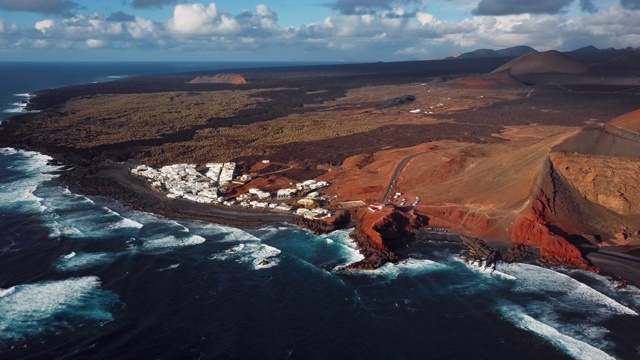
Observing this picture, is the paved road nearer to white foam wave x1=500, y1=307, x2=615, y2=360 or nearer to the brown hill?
white foam wave x1=500, y1=307, x2=615, y2=360

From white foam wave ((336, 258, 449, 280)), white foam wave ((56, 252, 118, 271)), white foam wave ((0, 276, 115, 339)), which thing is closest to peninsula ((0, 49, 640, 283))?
white foam wave ((336, 258, 449, 280))

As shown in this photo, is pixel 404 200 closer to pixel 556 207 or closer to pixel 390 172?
pixel 390 172

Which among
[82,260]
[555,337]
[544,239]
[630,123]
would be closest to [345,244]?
[544,239]

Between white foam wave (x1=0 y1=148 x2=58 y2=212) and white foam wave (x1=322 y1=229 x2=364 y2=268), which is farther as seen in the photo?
white foam wave (x1=0 y1=148 x2=58 y2=212)

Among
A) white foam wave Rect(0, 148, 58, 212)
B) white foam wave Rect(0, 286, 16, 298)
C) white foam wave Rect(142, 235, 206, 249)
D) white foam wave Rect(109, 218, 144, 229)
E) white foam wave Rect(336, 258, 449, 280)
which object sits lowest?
white foam wave Rect(0, 286, 16, 298)

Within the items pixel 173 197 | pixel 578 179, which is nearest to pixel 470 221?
pixel 578 179

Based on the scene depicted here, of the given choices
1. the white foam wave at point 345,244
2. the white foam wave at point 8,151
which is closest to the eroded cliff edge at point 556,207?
the white foam wave at point 345,244

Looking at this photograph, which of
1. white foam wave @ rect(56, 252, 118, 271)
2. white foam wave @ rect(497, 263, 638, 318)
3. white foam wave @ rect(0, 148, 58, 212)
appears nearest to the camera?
white foam wave @ rect(497, 263, 638, 318)

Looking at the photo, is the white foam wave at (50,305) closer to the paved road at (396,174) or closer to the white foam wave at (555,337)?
the white foam wave at (555,337)
